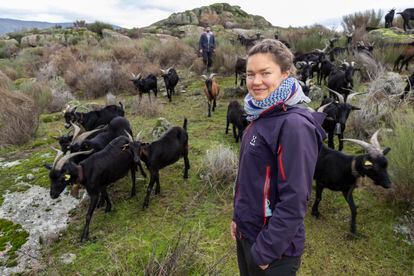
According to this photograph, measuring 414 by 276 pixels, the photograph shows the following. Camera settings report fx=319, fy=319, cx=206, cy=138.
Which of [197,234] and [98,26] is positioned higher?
[98,26]

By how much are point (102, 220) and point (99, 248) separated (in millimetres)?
771

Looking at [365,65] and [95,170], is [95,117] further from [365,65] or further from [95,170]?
[365,65]

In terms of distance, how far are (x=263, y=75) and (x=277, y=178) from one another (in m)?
0.61

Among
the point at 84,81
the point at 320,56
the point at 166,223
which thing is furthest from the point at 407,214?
the point at 84,81

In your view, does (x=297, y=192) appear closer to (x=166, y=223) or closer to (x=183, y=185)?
(x=166, y=223)

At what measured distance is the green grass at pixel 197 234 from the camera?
3.86m

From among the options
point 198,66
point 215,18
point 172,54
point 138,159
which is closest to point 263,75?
point 138,159

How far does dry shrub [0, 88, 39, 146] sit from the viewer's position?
8.38 metres

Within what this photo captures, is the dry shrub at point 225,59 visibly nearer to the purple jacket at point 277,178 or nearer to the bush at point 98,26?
the purple jacket at point 277,178

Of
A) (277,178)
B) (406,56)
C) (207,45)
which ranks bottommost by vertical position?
(277,178)

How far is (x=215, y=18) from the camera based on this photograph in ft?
136

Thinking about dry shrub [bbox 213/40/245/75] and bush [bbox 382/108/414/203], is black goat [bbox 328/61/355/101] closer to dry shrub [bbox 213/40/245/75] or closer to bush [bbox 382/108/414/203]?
bush [bbox 382/108/414/203]

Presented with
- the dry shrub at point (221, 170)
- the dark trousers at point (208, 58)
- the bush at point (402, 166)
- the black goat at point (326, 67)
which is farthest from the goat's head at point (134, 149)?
the dark trousers at point (208, 58)

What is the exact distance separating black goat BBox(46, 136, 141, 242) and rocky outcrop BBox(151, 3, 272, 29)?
34.2 m
